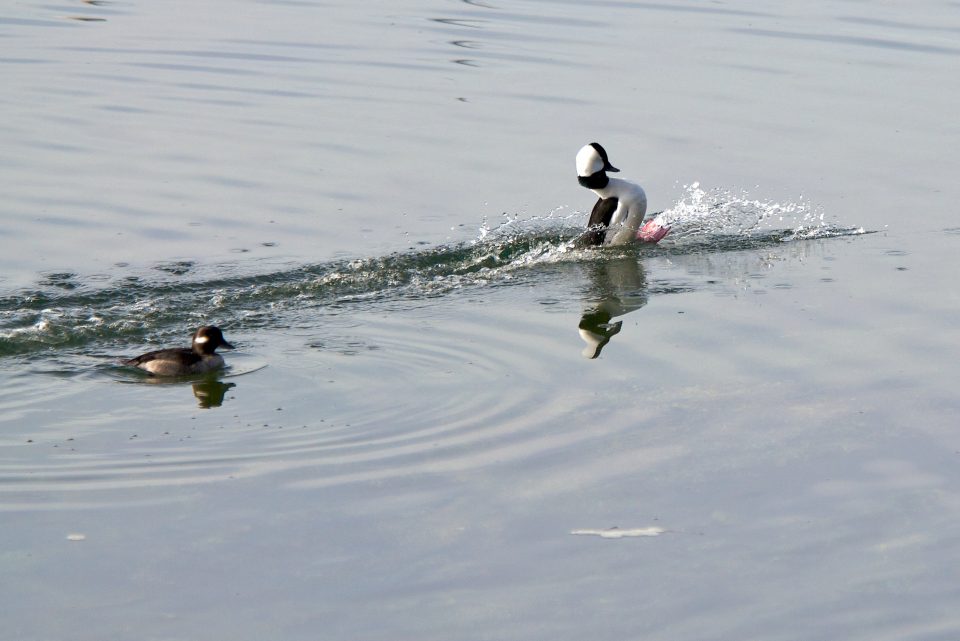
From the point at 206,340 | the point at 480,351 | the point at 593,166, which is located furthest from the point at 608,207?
the point at 206,340

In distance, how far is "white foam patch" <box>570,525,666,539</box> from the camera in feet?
24.4

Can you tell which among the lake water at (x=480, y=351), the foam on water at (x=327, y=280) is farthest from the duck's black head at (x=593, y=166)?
the lake water at (x=480, y=351)

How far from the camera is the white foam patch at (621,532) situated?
24.4 feet

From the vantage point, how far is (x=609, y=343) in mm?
10711

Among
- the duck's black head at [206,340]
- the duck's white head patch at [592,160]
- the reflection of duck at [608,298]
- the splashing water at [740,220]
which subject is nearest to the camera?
the duck's black head at [206,340]

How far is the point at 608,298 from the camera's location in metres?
12.1

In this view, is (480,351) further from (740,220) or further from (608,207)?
(740,220)

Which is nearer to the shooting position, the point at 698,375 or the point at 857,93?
the point at 698,375

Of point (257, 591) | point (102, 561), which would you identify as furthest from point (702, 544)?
point (102, 561)

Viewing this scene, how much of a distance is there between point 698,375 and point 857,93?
1015cm

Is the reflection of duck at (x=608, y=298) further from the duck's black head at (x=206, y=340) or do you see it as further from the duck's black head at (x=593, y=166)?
the duck's black head at (x=206, y=340)

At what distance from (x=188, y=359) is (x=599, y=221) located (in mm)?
5023

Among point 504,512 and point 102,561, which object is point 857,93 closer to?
point 504,512

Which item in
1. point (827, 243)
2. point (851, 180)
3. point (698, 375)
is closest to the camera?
point (698, 375)
